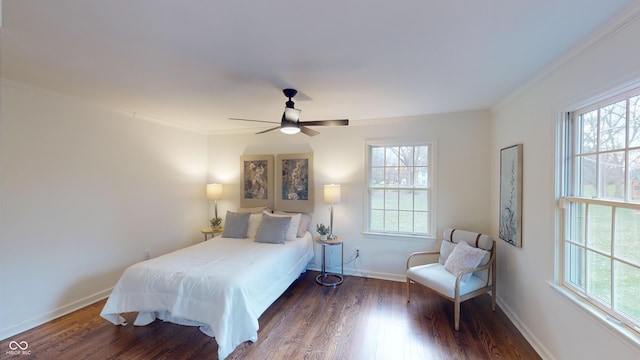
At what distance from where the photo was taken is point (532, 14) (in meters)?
1.40

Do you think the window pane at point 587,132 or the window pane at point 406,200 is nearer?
the window pane at point 587,132

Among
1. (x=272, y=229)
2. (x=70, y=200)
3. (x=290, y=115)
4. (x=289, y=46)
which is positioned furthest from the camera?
(x=272, y=229)

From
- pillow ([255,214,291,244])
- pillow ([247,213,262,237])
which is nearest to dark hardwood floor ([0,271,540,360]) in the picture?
pillow ([255,214,291,244])

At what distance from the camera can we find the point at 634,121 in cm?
149

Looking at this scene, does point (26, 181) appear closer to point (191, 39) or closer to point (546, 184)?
point (191, 39)

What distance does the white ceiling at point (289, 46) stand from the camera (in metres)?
1.36

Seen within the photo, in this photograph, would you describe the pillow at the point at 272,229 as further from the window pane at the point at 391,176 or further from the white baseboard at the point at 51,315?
the white baseboard at the point at 51,315

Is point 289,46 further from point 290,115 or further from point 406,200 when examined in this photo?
point 406,200

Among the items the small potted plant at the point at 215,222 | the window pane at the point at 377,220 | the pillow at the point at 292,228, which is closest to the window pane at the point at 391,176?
the window pane at the point at 377,220

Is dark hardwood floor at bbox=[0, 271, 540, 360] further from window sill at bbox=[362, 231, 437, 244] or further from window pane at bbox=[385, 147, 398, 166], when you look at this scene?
window pane at bbox=[385, 147, 398, 166]

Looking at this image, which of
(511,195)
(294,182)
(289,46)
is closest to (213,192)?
(294,182)

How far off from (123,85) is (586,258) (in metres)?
4.20

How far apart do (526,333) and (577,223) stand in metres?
1.23

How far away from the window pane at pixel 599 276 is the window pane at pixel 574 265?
76mm
